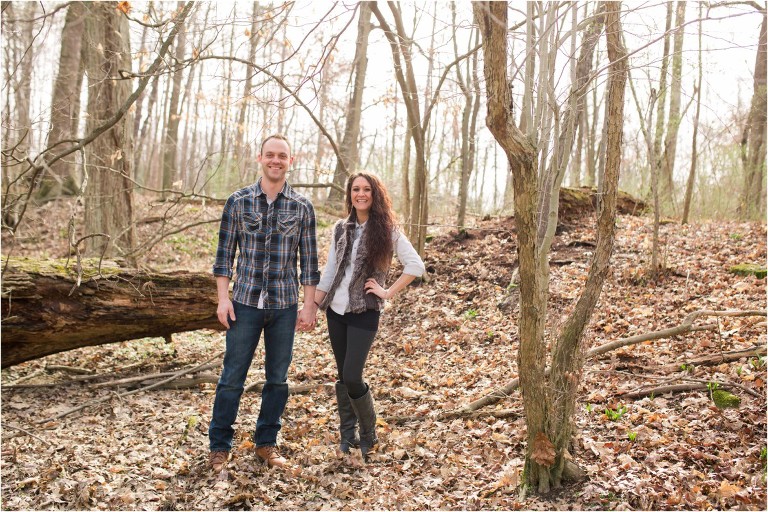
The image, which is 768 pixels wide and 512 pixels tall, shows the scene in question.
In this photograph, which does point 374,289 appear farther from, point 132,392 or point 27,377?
point 27,377

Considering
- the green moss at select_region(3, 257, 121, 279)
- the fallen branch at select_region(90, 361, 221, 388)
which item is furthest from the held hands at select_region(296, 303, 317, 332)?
the green moss at select_region(3, 257, 121, 279)

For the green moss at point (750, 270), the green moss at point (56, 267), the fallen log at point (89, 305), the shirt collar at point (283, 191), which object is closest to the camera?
the shirt collar at point (283, 191)

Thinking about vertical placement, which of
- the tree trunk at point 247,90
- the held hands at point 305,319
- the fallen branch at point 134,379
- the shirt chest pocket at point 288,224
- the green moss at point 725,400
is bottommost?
the fallen branch at point 134,379

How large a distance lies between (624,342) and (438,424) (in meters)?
2.04

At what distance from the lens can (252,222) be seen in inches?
157

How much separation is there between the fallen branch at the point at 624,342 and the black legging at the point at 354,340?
3.92 feet

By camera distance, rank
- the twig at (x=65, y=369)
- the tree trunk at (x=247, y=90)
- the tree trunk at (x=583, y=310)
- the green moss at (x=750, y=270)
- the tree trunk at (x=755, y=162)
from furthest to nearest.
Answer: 1. the tree trunk at (x=755, y=162)
2. the green moss at (x=750, y=270)
3. the twig at (x=65, y=369)
4. the tree trunk at (x=247, y=90)
5. the tree trunk at (x=583, y=310)

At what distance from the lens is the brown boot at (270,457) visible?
4.08m

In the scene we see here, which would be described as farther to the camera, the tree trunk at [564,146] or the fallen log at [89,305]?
the fallen log at [89,305]

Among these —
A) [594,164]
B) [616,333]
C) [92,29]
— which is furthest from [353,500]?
[594,164]

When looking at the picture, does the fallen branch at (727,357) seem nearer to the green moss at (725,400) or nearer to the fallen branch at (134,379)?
the green moss at (725,400)

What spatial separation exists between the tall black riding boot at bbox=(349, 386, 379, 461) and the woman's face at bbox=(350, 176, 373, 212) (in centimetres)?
145

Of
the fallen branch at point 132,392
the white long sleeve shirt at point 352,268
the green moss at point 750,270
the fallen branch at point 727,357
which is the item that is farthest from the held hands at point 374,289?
the green moss at point 750,270

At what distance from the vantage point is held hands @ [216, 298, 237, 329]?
391cm
